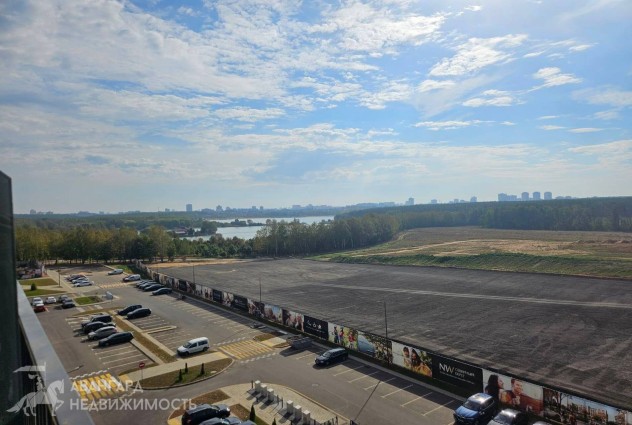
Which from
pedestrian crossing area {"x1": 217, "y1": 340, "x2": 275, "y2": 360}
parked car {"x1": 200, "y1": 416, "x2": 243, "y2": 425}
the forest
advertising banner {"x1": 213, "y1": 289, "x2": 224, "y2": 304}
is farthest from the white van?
the forest

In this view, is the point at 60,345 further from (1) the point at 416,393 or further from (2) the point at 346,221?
(2) the point at 346,221

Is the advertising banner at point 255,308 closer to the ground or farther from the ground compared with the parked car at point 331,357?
farther from the ground

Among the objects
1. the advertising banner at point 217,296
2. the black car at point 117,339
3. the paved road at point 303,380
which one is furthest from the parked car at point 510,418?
the advertising banner at point 217,296

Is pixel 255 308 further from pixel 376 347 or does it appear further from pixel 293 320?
pixel 376 347

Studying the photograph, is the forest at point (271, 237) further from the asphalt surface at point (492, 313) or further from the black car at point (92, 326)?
the black car at point (92, 326)

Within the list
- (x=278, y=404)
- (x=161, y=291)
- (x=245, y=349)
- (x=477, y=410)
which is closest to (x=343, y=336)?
(x=245, y=349)

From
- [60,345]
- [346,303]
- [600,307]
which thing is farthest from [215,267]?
[600,307]
